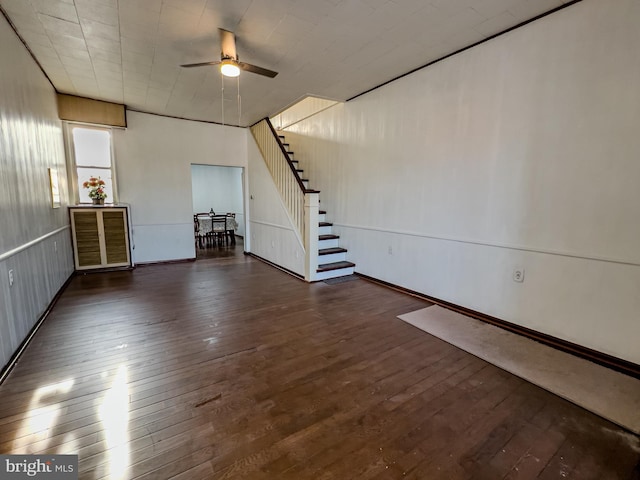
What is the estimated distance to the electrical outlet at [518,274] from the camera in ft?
9.36

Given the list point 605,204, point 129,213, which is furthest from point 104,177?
point 605,204

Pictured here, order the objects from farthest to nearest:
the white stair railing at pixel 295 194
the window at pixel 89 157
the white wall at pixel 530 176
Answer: the window at pixel 89 157
the white stair railing at pixel 295 194
the white wall at pixel 530 176

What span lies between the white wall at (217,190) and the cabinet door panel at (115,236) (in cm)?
426

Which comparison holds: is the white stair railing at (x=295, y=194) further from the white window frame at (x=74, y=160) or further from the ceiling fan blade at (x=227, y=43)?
the white window frame at (x=74, y=160)

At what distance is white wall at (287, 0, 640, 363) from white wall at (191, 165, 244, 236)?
6.29 meters

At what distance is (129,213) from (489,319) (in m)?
5.91

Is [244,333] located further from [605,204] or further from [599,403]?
[605,204]

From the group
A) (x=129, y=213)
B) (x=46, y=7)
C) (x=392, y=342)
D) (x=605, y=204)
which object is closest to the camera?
(x=605, y=204)

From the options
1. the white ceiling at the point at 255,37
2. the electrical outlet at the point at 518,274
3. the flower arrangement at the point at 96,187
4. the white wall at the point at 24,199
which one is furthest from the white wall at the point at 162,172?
the electrical outlet at the point at 518,274

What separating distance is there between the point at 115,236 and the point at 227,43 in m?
4.01

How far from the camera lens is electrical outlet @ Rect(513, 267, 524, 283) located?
2.85m

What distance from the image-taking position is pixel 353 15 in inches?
102

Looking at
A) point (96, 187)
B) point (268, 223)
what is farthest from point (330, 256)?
point (96, 187)

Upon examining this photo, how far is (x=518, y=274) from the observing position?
9.45 feet
